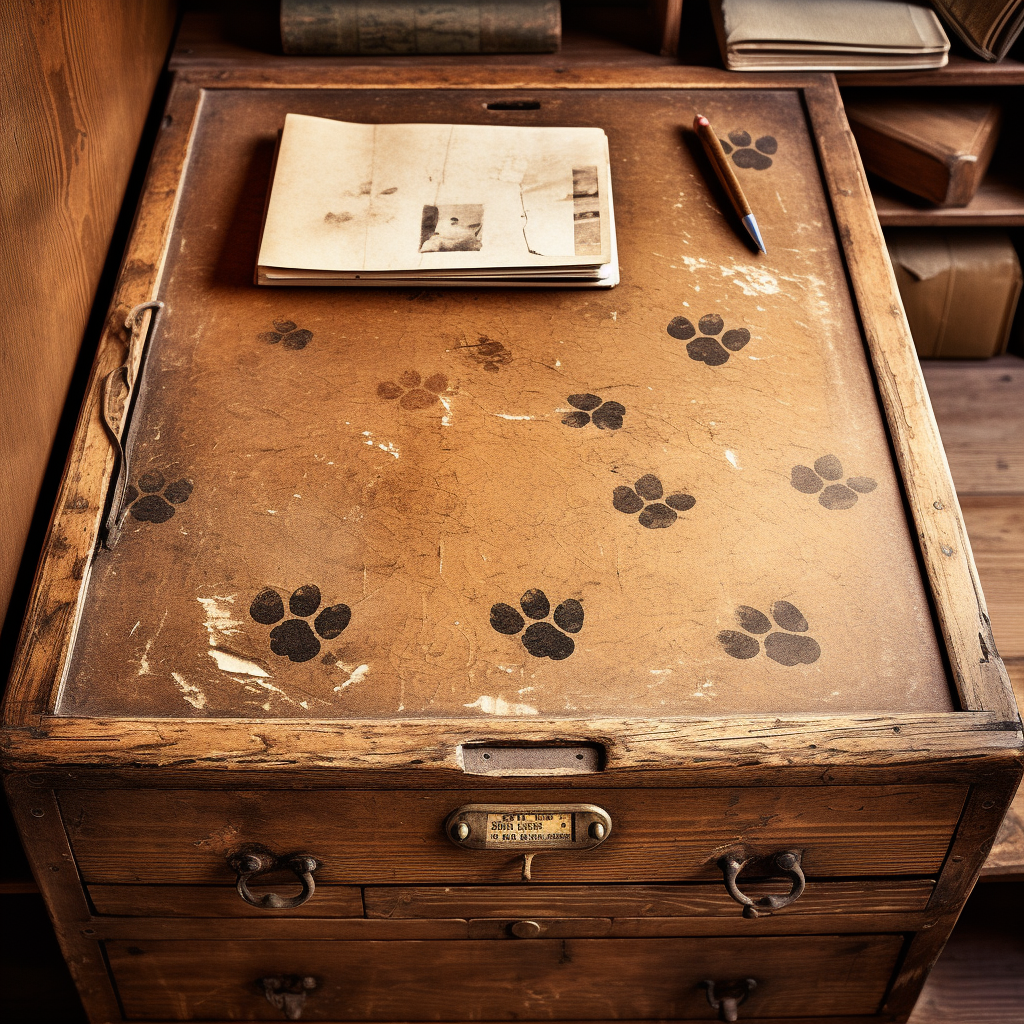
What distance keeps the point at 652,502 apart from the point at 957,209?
2.68 feet

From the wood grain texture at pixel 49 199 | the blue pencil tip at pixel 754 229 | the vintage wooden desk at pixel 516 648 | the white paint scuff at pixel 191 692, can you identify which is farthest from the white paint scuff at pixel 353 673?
the blue pencil tip at pixel 754 229

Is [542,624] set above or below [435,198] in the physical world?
below

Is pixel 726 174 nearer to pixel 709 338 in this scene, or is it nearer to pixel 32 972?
pixel 709 338

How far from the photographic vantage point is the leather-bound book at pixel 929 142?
1459 millimetres

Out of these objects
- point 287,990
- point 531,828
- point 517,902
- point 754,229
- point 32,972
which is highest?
point 754,229

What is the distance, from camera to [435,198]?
122 cm

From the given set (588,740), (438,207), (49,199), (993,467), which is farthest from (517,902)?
(993,467)

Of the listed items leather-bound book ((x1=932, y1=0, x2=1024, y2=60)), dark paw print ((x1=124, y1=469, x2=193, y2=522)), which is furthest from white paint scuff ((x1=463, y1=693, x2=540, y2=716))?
leather-bound book ((x1=932, y1=0, x2=1024, y2=60))

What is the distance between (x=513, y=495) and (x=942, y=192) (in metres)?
0.85

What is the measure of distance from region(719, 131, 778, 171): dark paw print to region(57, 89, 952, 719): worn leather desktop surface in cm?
1

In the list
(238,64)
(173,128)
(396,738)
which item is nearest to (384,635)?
(396,738)

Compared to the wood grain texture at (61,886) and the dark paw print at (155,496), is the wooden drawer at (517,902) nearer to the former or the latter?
the wood grain texture at (61,886)

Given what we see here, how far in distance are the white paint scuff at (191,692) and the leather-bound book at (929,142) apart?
1.17 meters

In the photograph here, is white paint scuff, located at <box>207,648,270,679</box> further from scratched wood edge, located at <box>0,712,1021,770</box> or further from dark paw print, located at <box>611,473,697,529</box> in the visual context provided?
dark paw print, located at <box>611,473,697,529</box>
